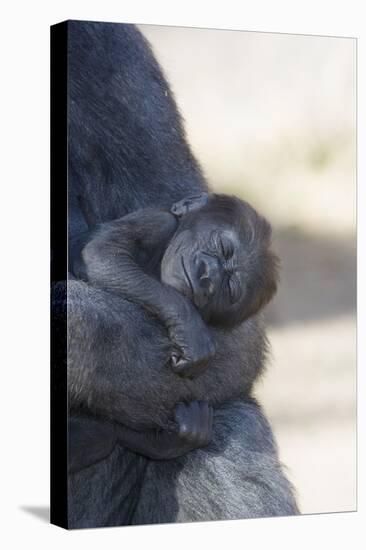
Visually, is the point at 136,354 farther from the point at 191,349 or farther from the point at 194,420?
the point at 194,420

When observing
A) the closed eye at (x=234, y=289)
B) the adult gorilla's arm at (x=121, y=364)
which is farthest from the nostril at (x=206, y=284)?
the adult gorilla's arm at (x=121, y=364)

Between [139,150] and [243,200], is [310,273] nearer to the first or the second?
[243,200]

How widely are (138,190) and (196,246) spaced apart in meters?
0.37

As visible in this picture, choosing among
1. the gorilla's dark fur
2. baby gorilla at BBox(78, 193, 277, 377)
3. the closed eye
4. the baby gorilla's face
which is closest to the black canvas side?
the gorilla's dark fur

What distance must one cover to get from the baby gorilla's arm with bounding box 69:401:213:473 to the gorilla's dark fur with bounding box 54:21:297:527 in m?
0.02

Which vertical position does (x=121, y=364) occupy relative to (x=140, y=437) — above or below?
above

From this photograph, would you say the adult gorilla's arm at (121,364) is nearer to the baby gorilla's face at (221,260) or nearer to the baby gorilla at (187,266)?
the baby gorilla at (187,266)

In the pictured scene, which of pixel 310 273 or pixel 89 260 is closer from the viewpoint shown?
pixel 89 260

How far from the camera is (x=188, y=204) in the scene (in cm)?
753

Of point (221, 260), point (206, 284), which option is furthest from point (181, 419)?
point (221, 260)

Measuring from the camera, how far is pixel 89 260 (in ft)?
23.9

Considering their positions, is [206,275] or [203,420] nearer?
[206,275]

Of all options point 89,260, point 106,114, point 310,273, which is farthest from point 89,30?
point 310,273

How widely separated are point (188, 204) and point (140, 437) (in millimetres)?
1071
